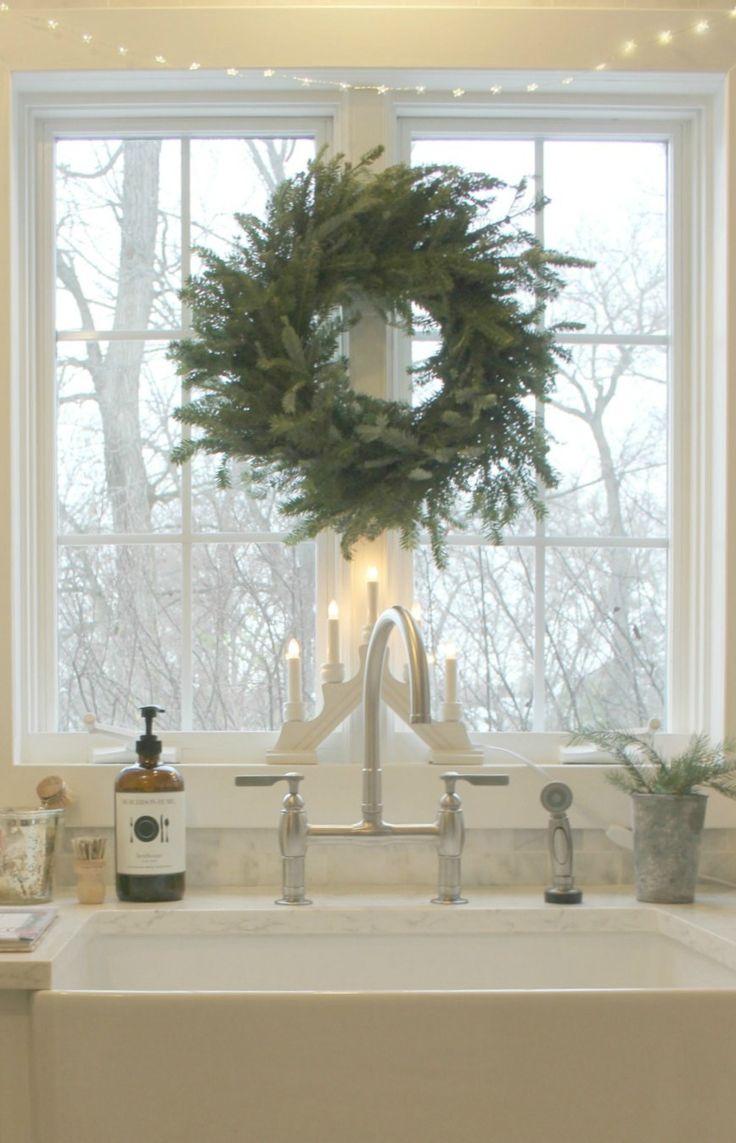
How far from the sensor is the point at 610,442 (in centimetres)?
242

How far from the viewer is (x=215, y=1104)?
5.18 ft

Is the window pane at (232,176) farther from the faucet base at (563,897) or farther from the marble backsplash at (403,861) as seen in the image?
the faucet base at (563,897)

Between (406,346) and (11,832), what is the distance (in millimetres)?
1042

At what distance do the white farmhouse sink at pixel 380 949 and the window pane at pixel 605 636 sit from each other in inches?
17.8

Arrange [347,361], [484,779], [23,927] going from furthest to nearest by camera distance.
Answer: [347,361], [484,779], [23,927]

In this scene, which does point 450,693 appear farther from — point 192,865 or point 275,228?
point 275,228

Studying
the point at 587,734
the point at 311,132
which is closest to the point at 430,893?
the point at 587,734

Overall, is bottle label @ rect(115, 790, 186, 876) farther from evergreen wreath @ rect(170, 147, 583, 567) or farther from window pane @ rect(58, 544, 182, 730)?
evergreen wreath @ rect(170, 147, 583, 567)

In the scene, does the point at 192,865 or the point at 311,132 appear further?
the point at 311,132

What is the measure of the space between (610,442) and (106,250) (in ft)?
3.14

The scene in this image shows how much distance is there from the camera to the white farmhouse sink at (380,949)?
2.00 meters

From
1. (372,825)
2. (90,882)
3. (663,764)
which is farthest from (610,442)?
(90,882)

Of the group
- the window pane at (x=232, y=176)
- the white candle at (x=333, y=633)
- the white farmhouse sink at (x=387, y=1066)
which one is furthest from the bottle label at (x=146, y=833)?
the window pane at (x=232, y=176)

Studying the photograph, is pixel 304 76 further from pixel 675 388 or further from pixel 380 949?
pixel 380 949
